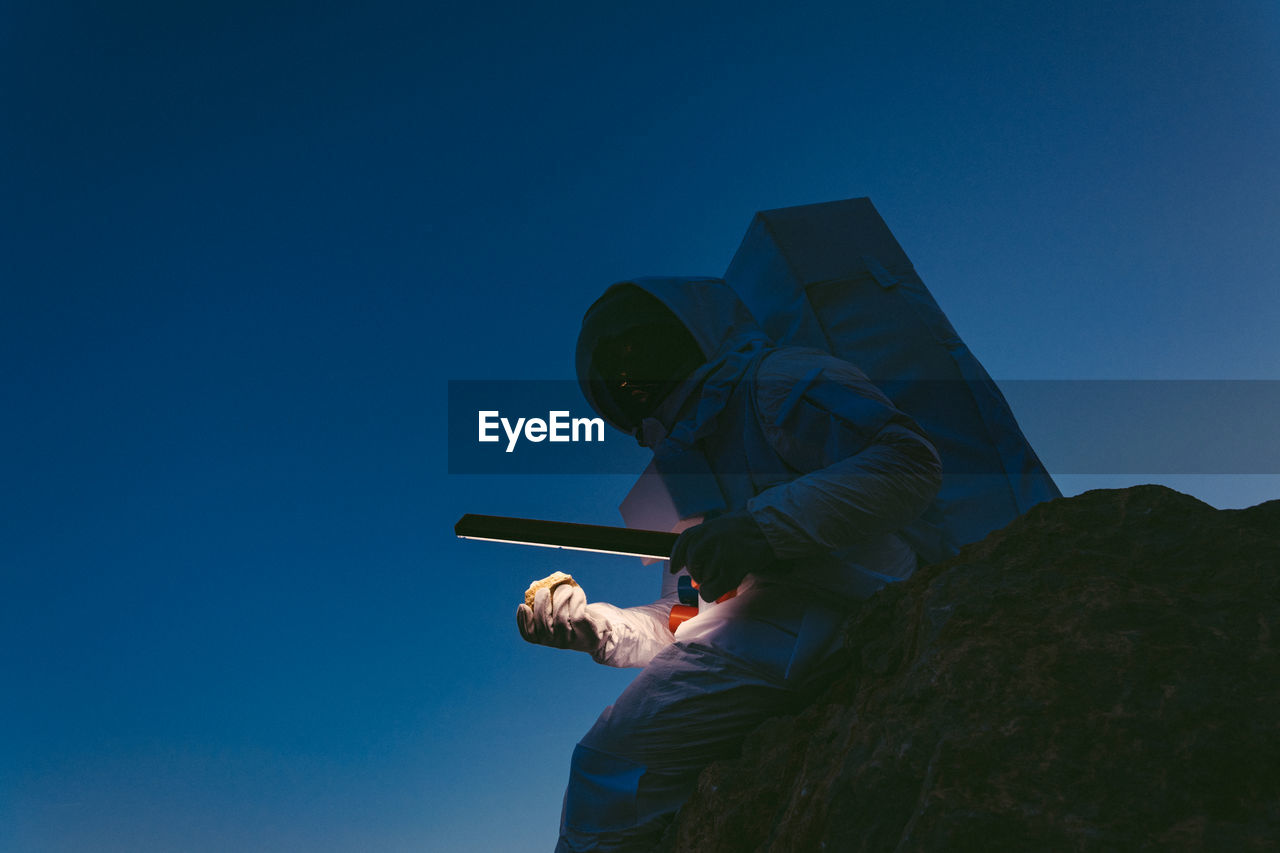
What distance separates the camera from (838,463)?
2234mm

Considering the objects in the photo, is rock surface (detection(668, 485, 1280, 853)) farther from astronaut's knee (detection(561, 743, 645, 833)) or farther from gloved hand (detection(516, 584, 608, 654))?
gloved hand (detection(516, 584, 608, 654))

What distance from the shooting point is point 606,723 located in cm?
225

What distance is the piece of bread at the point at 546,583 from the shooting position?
264cm

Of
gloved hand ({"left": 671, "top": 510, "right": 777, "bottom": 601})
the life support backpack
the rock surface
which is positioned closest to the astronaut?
gloved hand ({"left": 671, "top": 510, "right": 777, "bottom": 601})

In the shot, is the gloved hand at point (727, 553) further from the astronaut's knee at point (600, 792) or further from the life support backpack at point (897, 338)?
the life support backpack at point (897, 338)

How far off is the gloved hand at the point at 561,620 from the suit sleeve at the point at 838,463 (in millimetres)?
732

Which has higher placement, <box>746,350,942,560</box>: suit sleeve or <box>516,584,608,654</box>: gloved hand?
<box>746,350,942,560</box>: suit sleeve

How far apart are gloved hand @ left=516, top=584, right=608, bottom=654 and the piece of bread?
12mm

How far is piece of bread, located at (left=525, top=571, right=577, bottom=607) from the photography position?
104 inches

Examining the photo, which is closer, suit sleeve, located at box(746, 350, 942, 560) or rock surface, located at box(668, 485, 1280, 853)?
rock surface, located at box(668, 485, 1280, 853)

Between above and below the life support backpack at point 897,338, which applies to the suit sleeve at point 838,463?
below

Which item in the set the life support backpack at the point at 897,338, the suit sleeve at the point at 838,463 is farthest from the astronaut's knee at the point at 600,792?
the life support backpack at the point at 897,338

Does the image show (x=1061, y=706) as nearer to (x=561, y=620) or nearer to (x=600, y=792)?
(x=600, y=792)

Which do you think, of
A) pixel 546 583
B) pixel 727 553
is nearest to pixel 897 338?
pixel 727 553
